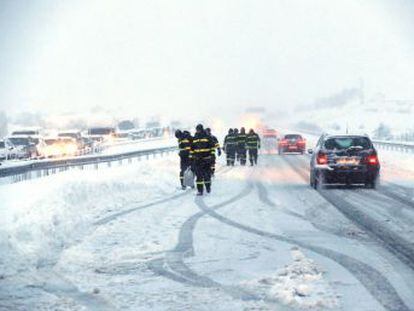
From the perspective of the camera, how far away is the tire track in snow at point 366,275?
18.9 feet

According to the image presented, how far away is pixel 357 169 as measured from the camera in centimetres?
1738

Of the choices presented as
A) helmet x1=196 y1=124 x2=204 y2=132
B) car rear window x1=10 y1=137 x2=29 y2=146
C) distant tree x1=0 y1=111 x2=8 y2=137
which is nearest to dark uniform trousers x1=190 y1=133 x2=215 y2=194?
helmet x1=196 y1=124 x2=204 y2=132

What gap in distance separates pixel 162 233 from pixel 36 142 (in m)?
27.0

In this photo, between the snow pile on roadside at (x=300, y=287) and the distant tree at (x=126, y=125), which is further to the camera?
the distant tree at (x=126, y=125)

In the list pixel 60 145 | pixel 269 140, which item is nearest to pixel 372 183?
pixel 60 145

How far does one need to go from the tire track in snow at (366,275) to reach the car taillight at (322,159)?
7.84 meters

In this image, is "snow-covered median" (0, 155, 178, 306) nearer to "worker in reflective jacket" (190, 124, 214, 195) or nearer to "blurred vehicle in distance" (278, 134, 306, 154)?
"worker in reflective jacket" (190, 124, 214, 195)

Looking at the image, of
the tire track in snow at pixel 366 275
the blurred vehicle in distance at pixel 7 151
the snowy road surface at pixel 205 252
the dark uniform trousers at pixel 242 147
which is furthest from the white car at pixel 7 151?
the tire track in snow at pixel 366 275

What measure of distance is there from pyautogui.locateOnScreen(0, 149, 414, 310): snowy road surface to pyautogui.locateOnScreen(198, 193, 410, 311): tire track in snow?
1cm

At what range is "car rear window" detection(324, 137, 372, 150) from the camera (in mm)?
17828

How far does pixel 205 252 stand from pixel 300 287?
2371 millimetres

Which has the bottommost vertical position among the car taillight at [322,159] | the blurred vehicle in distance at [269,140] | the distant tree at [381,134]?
the distant tree at [381,134]

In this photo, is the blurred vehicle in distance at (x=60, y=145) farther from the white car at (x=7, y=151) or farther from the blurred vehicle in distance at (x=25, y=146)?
the white car at (x=7, y=151)

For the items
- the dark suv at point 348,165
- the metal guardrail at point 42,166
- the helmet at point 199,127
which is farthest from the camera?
the metal guardrail at point 42,166
